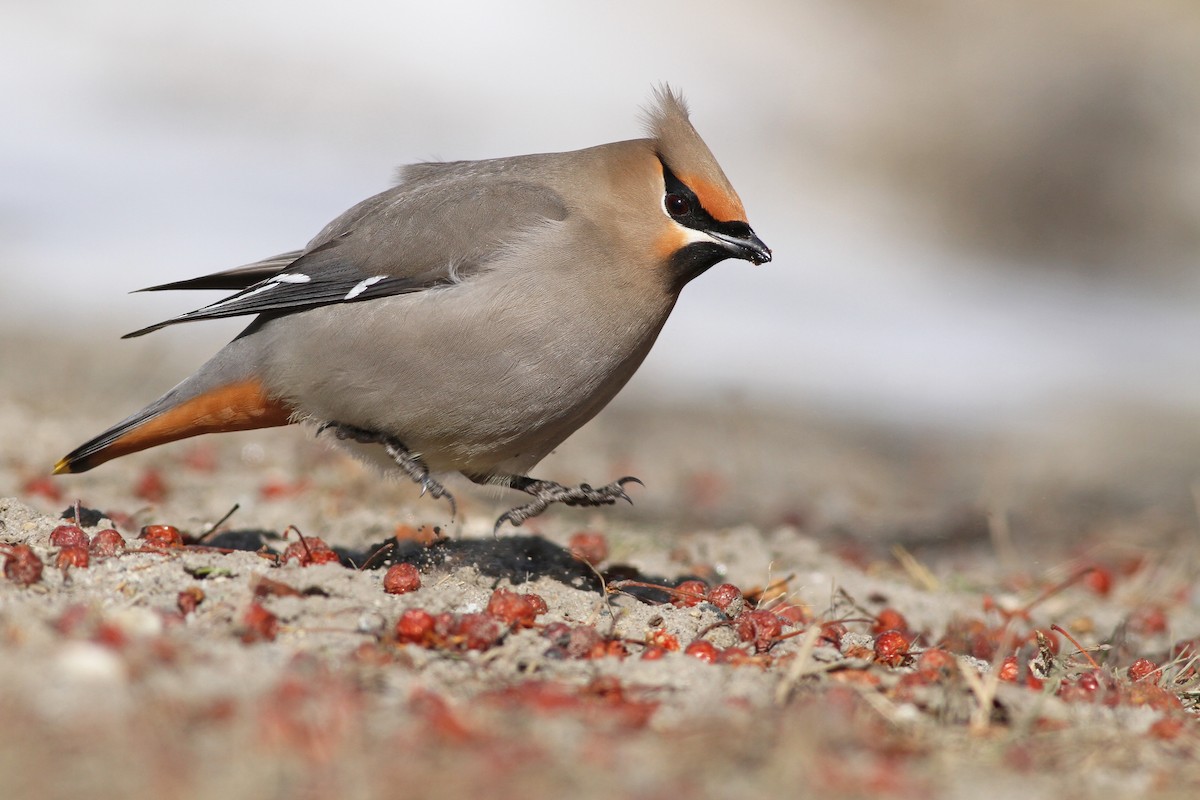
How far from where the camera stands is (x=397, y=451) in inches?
192

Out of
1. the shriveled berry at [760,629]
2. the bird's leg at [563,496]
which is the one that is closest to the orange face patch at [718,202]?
the bird's leg at [563,496]

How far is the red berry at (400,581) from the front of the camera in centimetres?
403

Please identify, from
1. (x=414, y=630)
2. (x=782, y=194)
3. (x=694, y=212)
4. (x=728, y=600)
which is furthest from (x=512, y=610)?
(x=782, y=194)

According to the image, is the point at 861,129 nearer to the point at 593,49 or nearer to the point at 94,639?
the point at 593,49

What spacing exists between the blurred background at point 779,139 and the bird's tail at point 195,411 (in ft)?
21.9

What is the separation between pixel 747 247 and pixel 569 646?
1557 millimetres

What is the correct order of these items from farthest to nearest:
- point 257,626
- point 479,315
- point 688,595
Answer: point 479,315 < point 688,595 < point 257,626

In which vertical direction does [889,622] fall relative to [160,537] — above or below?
below

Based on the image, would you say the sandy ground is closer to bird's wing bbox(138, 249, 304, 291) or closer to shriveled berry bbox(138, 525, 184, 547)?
shriveled berry bbox(138, 525, 184, 547)

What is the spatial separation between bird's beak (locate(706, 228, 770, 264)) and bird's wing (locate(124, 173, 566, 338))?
58 cm

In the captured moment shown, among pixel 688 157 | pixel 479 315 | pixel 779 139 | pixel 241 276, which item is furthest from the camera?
pixel 779 139

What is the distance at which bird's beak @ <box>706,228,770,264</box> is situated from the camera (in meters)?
4.62

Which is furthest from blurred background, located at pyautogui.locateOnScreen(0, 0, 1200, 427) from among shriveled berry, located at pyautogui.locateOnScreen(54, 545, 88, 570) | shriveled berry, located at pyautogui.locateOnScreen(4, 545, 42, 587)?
shriveled berry, located at pyautogui.locateOnScreen(4, 545, 42, 587)

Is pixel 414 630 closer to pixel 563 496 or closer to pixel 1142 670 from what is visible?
pixel 563 496
